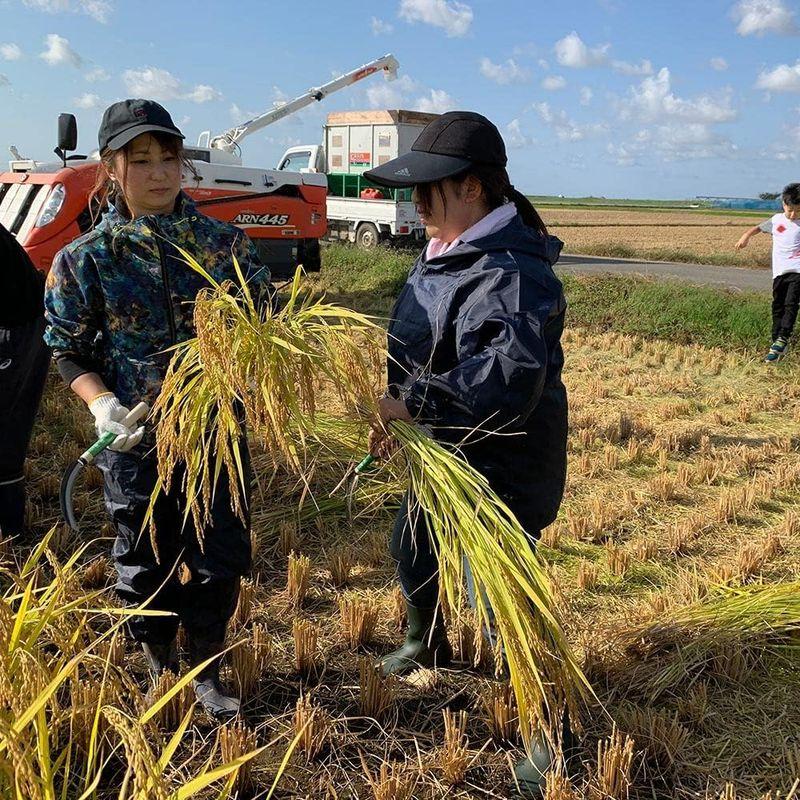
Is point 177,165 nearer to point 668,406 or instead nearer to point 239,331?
point 239,331

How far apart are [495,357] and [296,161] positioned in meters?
18.5

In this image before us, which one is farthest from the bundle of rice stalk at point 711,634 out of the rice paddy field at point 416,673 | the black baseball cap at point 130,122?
the black baseball cap at point 130,122

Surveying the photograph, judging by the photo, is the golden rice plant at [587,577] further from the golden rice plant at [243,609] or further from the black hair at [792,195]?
the black hair at [792,195]

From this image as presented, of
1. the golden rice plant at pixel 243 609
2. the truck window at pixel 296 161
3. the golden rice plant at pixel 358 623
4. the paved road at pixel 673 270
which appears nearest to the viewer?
the golden rice plant at pixel 358 623

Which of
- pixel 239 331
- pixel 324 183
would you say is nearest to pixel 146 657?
pixel 239 331

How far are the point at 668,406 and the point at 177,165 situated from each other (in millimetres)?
4918

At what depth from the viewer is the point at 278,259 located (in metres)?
9.84

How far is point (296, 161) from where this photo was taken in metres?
19.1

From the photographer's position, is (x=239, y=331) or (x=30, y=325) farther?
(x=30, y=325)

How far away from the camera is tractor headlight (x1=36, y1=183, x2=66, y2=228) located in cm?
694

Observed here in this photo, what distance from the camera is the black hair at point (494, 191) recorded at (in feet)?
6.76

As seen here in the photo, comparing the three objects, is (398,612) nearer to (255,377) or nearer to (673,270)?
(255,377)

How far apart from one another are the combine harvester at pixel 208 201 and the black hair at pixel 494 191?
526 cm

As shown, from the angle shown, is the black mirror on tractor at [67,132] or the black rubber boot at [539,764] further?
the black mirror on tractor at [67,132]
